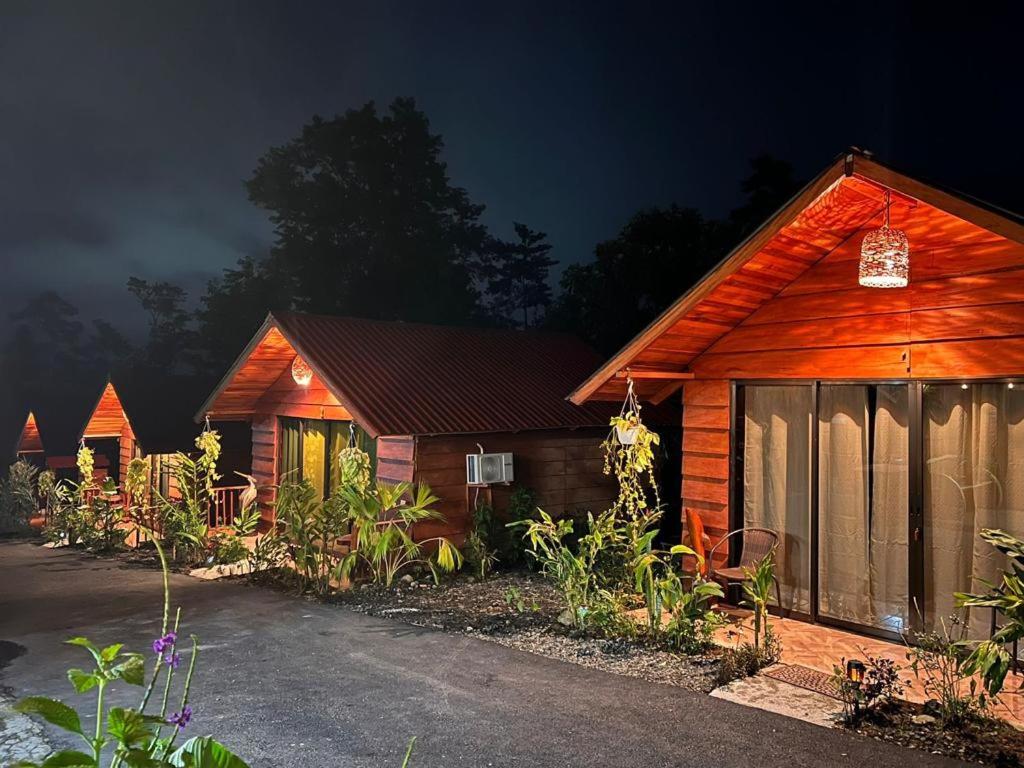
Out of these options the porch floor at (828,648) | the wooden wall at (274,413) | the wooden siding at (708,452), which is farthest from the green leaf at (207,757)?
the wooden wall at (274,413)

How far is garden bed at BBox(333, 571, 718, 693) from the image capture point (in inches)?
238

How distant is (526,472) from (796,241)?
19.2ft

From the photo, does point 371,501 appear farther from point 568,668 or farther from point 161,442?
point 161,442

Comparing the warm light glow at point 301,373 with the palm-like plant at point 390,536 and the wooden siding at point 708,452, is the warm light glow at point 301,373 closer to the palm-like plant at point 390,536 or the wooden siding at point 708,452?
the palm-like plant at point 390,536

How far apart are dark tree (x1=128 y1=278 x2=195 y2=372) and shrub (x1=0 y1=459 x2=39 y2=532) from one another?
26109 millimetres

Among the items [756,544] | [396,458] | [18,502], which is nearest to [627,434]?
[756,544]

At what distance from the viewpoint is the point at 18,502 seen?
1764 cm

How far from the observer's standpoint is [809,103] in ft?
182

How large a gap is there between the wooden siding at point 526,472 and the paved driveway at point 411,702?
9.13 ft

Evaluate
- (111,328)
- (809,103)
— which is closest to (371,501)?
(809,103)

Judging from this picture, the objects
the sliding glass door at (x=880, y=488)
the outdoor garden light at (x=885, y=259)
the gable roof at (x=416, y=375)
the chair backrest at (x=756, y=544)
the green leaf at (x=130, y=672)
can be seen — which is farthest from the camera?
the gable roof at (x=416, y=375)

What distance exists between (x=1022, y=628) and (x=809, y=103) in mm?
58718

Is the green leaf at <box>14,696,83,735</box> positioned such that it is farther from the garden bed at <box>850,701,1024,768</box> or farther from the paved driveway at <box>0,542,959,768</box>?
the garden bed at <box>850,701,1024,768</box>

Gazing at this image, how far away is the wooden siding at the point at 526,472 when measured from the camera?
34.5 feet
